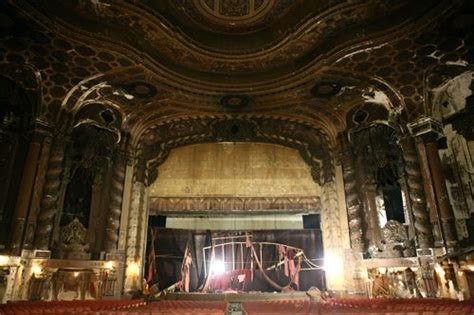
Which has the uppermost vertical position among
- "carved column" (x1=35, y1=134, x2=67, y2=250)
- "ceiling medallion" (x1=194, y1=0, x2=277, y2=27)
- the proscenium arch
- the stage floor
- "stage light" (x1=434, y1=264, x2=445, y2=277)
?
"ceiling medallion" (x1=194, y1=0, x2=277, y2=27)

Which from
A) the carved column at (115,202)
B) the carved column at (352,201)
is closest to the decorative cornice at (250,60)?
the carved column at (352,201)

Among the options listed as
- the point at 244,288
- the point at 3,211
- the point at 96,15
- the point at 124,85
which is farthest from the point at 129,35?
the point at 244,288

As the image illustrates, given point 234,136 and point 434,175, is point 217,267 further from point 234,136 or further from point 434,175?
point 434,175

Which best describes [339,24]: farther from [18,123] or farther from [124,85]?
[18,123]

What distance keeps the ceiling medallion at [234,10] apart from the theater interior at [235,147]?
0.04 m

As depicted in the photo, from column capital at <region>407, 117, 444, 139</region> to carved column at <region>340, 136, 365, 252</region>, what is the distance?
2.37m

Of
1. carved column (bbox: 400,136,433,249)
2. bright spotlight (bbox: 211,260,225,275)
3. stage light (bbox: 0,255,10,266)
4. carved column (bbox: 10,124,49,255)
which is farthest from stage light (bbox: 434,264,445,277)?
stage light (bbox: 0,255,10,266)

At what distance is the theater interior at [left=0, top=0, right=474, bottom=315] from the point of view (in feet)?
28.5

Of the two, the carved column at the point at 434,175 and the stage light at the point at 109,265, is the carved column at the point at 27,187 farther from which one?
the carved column at the point at 434,175

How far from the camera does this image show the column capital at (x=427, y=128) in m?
9.59

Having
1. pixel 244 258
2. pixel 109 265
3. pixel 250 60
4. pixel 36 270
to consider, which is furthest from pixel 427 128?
pixel 36 270

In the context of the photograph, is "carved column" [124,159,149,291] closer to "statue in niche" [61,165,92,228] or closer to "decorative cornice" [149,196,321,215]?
"decorative cornice" [149,196,321,215]

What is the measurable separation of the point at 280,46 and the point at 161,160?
6365mm

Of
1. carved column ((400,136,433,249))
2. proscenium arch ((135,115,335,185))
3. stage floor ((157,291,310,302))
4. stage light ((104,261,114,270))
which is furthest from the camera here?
proscenium arch ((135,115,335,185))
